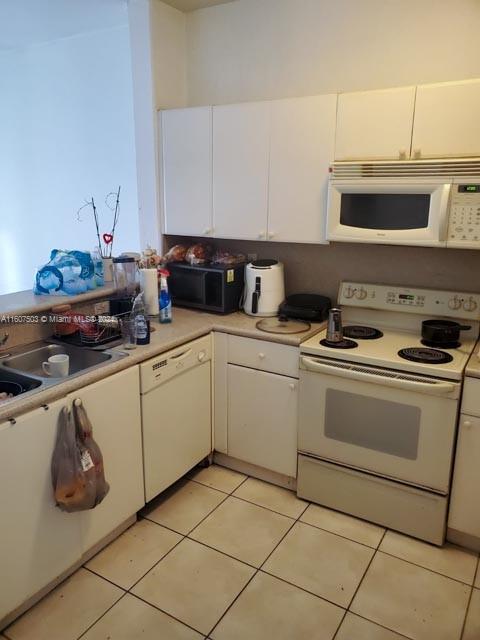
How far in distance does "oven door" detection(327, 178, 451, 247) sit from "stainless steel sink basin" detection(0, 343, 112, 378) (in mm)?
1256

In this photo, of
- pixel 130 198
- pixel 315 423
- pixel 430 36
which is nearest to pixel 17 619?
pixel 315 423

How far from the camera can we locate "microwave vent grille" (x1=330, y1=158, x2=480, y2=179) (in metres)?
2.02

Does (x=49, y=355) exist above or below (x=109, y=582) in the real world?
above

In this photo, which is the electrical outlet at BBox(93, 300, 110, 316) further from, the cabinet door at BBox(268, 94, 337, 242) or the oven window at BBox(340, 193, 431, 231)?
the oven window at BBox(340, 193, 431, 231)

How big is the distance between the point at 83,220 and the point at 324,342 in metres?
2.36

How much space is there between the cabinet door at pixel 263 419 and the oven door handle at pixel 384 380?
0.17m

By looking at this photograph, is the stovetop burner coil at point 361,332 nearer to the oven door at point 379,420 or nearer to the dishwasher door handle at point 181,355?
the oven door at point 379,420

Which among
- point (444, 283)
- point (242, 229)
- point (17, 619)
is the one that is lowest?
Result: point (17, 619)

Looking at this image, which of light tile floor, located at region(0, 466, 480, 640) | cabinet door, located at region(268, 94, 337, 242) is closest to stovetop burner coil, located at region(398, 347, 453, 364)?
cabinet door, located at region(268, 94, 337, 242)

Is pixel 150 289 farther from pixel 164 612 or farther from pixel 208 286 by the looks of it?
pixel 164 612

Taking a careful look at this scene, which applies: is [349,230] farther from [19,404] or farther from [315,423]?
[19,404]

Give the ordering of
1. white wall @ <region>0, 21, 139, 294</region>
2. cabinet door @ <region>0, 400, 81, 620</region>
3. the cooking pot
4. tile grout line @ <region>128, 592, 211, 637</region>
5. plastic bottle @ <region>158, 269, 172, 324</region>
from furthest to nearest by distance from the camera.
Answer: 1. white wall @ <region>0, 21, 139, 294</region>
2. plastic bottle @ <region>158, 269, 172, 324</region>
3. the cooking pot
4. tile grout line @ <region>128, 592, 211, 637</region>
5. cabinet door @ <region>0, 400, 81, 620</region>

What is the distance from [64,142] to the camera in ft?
12.1

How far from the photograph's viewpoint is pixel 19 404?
1659 millimetres
